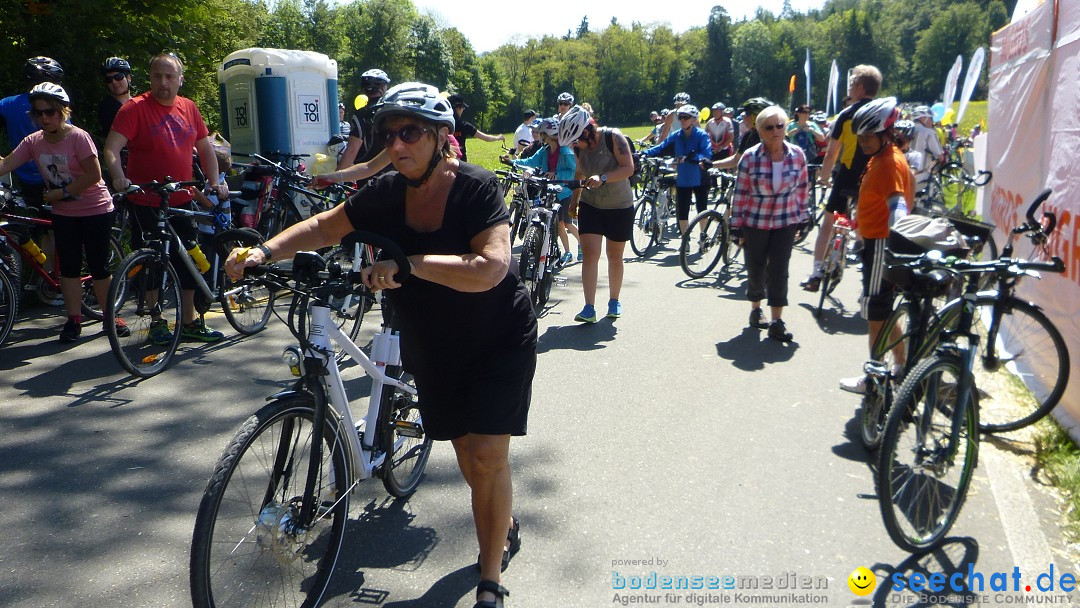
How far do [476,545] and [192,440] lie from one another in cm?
202

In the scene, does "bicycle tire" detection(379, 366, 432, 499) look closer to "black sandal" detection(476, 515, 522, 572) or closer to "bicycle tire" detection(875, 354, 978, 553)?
"black sandal" detection(476, 515, 522, 572)

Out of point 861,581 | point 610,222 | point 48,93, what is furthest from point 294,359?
point 610,222

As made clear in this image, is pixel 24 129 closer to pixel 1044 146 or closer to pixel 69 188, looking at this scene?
pixel 69 188

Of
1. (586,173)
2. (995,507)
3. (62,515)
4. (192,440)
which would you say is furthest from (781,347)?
(62,515)

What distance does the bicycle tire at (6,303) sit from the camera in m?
6.15

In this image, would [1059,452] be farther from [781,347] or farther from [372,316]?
[372,316]

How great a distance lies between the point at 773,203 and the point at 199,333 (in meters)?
4.78

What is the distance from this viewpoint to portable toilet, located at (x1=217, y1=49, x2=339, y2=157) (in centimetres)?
1322

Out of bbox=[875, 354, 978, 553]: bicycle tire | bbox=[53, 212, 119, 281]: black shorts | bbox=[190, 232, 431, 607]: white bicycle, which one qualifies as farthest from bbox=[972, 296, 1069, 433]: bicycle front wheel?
bbox=[53, 212, 119, 281]: black shorts

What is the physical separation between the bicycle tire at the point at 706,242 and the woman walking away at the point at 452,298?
7.02 m

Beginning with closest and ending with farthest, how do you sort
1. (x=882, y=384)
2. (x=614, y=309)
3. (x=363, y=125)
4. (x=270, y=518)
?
1. (x=270, y=518)
2. (x=882, y=384)
3. (x=363, y=125)
4. (x=614, y=309)

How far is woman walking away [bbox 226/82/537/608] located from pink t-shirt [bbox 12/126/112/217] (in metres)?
4.14

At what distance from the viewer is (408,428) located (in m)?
3.72

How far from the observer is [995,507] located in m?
4.03
